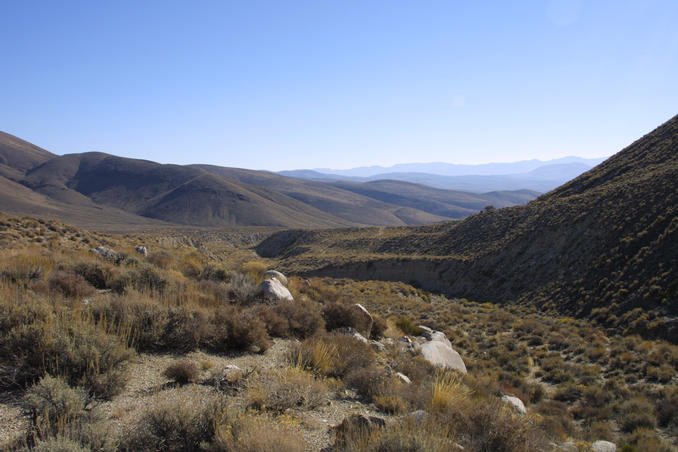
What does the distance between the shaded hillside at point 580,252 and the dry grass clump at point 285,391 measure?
49.4 ft

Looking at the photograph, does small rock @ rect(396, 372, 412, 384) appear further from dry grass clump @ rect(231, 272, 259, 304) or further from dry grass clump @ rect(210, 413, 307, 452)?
dry grass clump @ rect(231, 272, 259, 304)

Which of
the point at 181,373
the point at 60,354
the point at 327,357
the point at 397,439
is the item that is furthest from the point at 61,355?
the point at 397,439

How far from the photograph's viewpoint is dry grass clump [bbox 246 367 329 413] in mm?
4477

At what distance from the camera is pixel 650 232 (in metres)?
20.5

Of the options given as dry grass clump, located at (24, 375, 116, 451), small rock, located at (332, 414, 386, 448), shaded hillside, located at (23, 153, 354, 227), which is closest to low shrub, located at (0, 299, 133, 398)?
dry grass clump, located at (24, 375, 116, 451)

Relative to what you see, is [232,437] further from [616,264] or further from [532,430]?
[616,264]

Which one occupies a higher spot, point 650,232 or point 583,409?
point 650,232

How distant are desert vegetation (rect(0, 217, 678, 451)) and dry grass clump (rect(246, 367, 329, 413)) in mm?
19

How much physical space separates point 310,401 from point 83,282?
222 inches

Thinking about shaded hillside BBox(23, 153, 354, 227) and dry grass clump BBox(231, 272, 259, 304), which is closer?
dry grass clump BBox(231, 272, 259, 304)

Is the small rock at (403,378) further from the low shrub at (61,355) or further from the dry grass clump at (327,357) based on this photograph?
the low shrub at (61,355)

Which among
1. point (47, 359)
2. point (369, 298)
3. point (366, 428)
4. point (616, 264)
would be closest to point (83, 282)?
point (47, 359)

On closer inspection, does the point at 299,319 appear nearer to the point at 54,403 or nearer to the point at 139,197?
the point at 54,403

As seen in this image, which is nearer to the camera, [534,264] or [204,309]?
[204,309]
